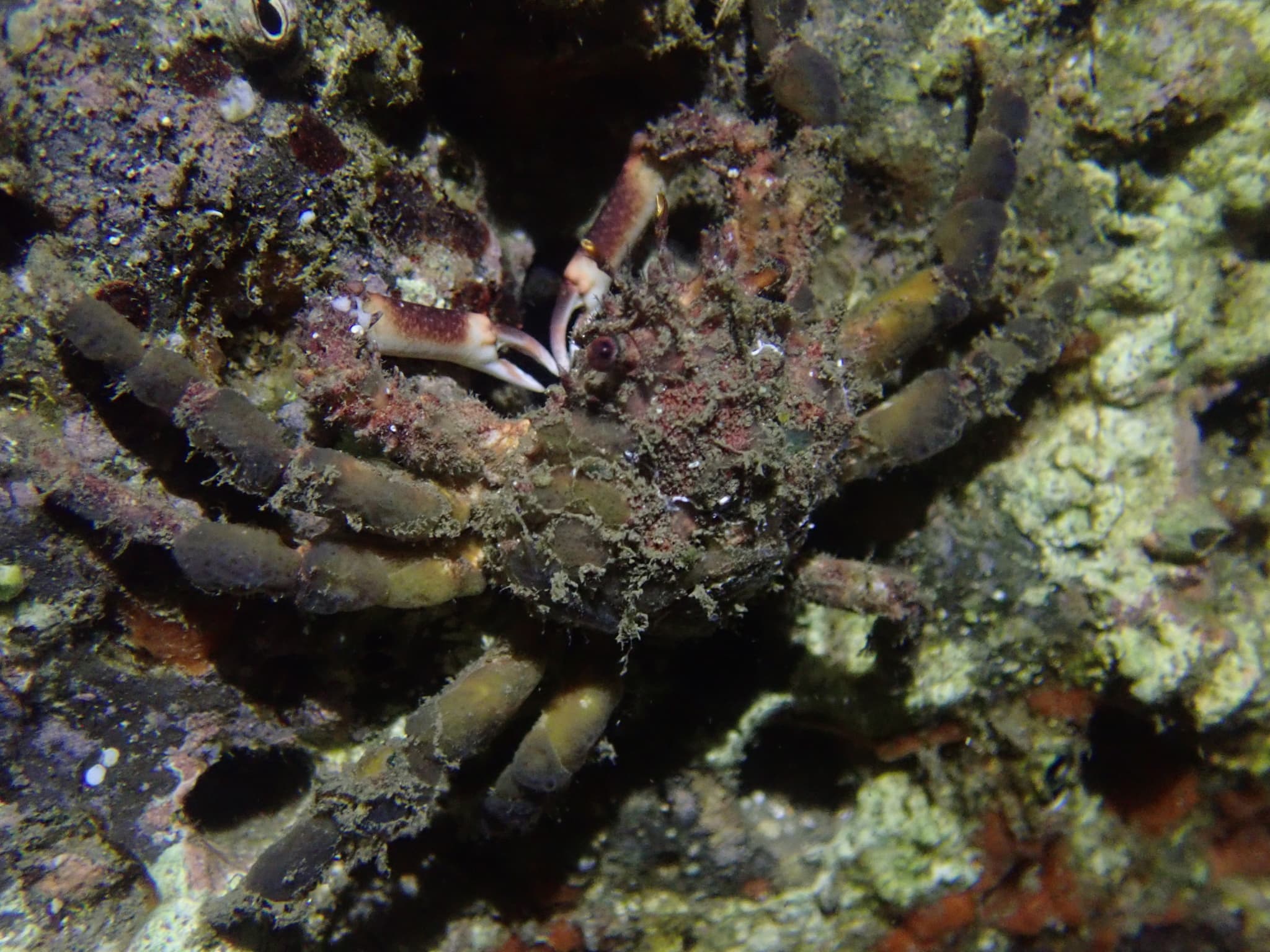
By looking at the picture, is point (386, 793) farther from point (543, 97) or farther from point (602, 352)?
point (543, 97)

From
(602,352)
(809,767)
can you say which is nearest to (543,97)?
(602,352)

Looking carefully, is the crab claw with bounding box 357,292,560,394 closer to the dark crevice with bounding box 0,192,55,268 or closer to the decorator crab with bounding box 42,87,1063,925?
the decorator crab with bounding box 42,87,1063,925

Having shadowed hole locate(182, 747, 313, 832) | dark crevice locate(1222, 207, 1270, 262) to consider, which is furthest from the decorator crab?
dark crevice locate(1222, 207, 1270, 262)

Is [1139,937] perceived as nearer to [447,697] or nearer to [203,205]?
[447,697]

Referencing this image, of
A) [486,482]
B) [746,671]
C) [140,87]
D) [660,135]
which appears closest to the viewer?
[140,87]

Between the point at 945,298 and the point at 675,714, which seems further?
the point at 675,714

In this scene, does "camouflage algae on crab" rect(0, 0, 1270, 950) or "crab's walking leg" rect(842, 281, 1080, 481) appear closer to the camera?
"camouflage algae on crab" rect(0, 0, 1270, 950)

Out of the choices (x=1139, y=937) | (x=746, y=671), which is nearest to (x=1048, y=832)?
(x=1139, y=937)

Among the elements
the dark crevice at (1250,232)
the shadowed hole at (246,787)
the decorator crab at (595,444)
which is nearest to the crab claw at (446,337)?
the decorator crab at (595,444)
